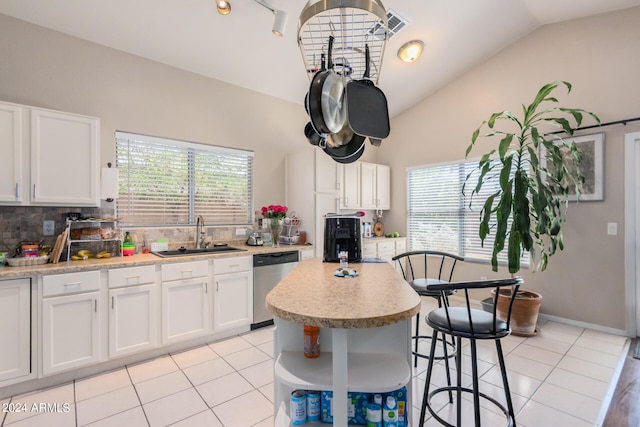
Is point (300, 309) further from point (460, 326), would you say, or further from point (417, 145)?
point (417, 145)

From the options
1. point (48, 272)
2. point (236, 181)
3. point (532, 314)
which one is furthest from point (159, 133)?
point (532, 314)

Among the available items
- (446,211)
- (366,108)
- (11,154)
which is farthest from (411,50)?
(11,154)

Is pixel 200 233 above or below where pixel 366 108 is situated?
below

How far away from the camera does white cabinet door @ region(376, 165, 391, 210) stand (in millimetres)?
4996

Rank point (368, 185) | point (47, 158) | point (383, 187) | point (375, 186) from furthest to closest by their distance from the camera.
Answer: point (383, 187) < point (375, 186) < point (368, 185) < point (47, 158)

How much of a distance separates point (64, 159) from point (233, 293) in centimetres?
187

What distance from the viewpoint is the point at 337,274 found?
5.69 feet

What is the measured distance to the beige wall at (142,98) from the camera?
254cm

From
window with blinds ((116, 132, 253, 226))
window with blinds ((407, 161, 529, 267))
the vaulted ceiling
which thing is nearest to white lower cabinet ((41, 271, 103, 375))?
window with blinds ((116, 132, 253, 226))

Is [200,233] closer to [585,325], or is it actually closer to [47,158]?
[47,158]

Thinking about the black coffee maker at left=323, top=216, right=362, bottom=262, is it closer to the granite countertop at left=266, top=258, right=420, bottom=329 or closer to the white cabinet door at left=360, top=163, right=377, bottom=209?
the granite countertop at left=266, top=258, right=420, bottom=329

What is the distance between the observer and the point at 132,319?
254 cm

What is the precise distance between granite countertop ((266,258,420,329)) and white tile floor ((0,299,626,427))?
101cm

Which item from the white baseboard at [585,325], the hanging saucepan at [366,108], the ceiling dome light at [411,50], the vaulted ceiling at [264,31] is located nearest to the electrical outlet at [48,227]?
the vaulted ceiling at [264,31]
